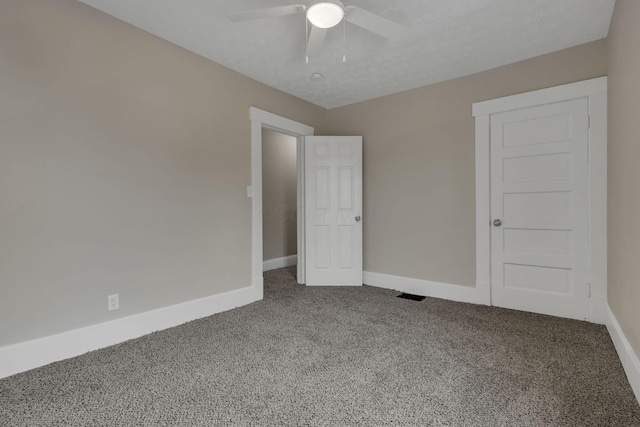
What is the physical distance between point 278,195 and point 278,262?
119 centimetres

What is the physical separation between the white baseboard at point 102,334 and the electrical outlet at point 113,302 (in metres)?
0.11

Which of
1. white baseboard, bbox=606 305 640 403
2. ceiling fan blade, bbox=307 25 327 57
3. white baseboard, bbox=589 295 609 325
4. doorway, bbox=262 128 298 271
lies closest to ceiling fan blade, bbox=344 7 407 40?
ceiling fan blade, bbox=307 25 327 57

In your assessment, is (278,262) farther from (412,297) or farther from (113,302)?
(113,302)

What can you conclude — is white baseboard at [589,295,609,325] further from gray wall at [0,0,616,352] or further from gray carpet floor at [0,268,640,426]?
gray wall at [0,0,616,352]

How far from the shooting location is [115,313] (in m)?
2.41

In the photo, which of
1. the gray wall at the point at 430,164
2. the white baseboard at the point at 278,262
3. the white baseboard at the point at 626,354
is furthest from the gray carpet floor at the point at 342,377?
the white baseboard at the point at 278,262

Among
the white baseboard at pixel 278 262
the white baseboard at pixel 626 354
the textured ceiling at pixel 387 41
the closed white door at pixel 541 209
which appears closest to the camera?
the white baseboard at pixel 626 354

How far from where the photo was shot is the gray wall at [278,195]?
526cm

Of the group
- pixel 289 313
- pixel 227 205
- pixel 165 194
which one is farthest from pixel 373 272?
pixel 165 194

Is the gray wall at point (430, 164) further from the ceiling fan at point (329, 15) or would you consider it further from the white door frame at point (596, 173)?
the ceiling fan at point (329, 15)

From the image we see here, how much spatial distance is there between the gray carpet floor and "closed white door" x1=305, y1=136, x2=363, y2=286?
128 centimetres

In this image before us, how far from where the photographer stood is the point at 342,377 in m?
1.90

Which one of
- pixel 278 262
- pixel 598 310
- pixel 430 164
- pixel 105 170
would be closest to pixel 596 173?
pixel 598 310

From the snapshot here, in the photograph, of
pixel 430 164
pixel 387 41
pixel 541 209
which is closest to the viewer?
pixel 387 41
